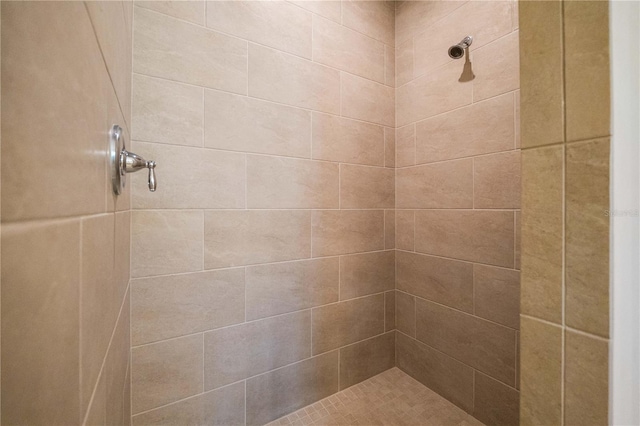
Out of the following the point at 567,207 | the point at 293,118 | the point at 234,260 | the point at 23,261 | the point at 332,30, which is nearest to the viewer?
the point at 23,261

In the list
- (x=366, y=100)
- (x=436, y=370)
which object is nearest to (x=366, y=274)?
(x=436, y=370)

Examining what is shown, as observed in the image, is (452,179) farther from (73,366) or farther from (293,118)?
(73,366)

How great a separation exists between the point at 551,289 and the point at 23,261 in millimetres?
561

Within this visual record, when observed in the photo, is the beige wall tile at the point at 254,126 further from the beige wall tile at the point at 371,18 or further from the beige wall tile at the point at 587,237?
the beige wall tile at the point at 587,237

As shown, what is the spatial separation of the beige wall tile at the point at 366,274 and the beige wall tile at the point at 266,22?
1074 millimetres

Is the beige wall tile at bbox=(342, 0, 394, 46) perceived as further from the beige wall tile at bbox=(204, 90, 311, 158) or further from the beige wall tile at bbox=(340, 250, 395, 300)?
the beige wall tile at bbox=(340, 250, 395, 300)

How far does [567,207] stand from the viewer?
0.36 metres

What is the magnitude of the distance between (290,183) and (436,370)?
122 cm

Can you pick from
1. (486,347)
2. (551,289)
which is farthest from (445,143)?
(551,289)

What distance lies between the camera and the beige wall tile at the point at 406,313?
1.48 m

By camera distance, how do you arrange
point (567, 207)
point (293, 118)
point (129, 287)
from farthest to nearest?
point (293, 118) → point (129, 287) → point (567, 207)

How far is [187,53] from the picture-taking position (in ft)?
3.36

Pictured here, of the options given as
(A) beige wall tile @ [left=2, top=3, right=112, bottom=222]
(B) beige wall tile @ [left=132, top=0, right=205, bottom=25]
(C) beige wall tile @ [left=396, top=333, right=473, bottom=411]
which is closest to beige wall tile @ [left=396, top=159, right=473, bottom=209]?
(C) beige wall tile @ [left=396, top=333, right=473, bottom=411]

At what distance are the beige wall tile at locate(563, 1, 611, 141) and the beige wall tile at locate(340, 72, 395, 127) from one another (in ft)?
3.60
